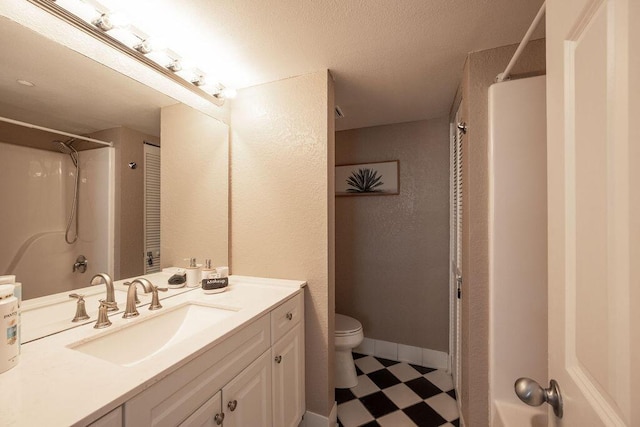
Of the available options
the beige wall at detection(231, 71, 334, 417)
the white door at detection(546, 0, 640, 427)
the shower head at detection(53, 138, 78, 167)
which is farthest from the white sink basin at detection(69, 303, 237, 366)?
the white door at detection(546, 0, 640, 427)

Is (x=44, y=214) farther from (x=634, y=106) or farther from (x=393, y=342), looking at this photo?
(x=393, y=342)

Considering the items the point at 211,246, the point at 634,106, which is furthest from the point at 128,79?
the point at 634,106

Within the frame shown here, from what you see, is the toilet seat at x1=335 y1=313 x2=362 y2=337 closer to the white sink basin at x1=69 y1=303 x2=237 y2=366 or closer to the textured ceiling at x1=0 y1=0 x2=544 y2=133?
the white sink basin at x1=69 y1=303 x2=237 y2=366

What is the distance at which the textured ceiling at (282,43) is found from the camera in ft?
3.25

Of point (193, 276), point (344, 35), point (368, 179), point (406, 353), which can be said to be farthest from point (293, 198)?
point (406, 353)

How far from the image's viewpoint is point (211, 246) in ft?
5.35

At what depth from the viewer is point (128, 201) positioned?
1.18 m

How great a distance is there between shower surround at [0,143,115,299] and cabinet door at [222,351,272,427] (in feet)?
2.38

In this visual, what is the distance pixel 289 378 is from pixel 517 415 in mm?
1041

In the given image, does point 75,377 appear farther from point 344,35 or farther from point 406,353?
A: point 406,353

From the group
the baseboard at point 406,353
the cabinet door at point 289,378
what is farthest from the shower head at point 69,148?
the baseboard at point 406,353

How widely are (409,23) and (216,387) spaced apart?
1665 mm

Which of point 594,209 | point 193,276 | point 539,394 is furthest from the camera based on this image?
point 193,276

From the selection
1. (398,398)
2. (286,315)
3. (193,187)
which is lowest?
(398,398)
